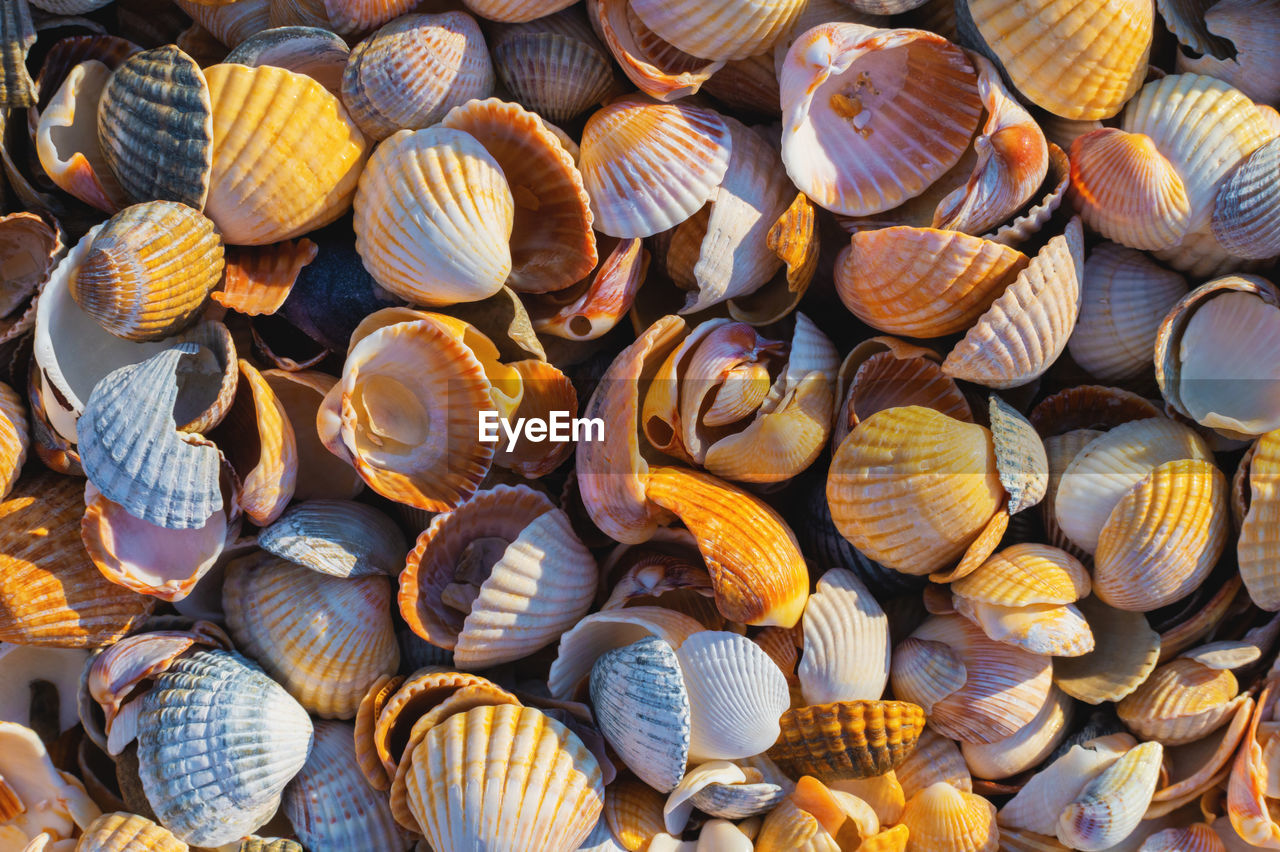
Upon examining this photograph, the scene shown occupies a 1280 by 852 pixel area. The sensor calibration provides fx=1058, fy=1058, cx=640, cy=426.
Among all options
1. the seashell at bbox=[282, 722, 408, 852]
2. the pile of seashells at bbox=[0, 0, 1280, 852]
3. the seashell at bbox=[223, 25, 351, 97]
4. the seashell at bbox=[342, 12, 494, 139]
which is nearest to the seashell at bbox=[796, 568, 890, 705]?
the pile of seashells at bbox=[0, 0, 1280, 852]

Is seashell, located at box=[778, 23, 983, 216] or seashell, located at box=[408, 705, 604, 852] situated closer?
seashell, located at box=[408, 705, 604, 852]

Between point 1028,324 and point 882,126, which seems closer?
point 1028,324

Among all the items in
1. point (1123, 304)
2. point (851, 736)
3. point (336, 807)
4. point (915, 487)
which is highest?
point (1123, 304)

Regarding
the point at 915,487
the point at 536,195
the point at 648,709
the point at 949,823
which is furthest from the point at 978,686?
the point at 536,195

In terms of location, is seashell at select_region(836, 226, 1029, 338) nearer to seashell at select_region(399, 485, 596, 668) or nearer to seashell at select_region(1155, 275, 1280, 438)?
seashell at select_region(1155, 275, 1280, 438)

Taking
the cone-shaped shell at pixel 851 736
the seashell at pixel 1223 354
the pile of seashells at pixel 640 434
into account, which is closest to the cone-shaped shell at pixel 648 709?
the pile of seashells at pixel 640 434

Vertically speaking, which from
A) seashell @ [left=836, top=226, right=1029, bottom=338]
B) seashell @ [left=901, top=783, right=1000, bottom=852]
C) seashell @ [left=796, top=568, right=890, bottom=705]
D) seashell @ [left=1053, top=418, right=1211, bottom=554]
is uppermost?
seashell @ [left=836, top=226, right=1029, bottom=338]

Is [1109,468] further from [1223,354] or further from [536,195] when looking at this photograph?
[536,195]
